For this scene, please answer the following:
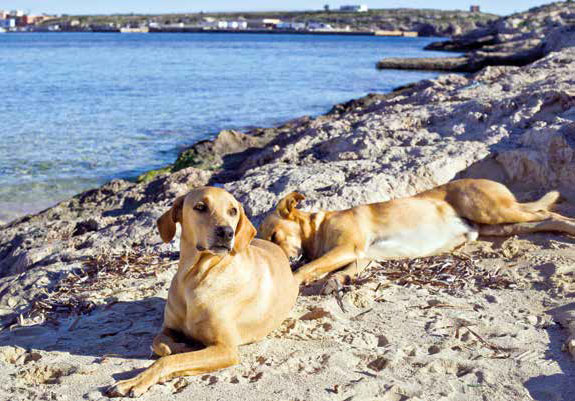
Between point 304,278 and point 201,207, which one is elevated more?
point 201,207

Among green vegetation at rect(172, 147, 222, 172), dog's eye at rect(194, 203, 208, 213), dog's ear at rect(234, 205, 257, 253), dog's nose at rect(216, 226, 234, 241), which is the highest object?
dog's eye at rect(194, 203, 208, 213)

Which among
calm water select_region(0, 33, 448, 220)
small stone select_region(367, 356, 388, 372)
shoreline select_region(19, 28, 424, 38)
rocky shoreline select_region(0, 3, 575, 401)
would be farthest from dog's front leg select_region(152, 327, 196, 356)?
shoreline select_region(19, 28, 424, 38)

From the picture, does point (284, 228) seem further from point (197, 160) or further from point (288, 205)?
point (197, 160)

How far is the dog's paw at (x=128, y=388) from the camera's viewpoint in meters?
4.44

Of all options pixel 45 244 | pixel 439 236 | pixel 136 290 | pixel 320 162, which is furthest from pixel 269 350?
pixel 320 162

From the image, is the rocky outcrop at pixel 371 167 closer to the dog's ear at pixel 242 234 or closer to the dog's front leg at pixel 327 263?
the dog's front leg at pixel 327 263

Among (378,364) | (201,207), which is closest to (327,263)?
(378,364)

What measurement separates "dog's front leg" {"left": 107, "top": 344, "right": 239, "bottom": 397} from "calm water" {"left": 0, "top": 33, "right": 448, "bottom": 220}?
9.23 meters

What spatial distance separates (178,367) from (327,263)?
276cm

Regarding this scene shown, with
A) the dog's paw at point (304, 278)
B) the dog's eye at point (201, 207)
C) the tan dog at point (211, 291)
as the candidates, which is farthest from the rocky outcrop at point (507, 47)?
the dog's eye at point (201, 207)

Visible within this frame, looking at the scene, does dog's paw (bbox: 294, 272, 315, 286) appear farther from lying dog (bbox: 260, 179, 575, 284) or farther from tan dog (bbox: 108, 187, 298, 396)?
tan dog (bbox: 108, 187, 298, 396)

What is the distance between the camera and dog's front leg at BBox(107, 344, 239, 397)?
4473 millimetres

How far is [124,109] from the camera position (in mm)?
27531

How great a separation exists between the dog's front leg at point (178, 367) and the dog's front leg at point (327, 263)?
1988mm
